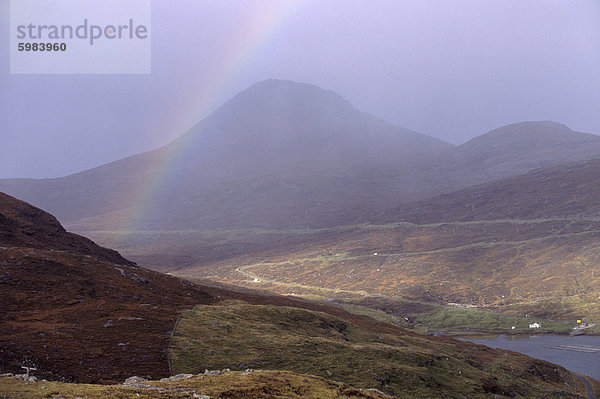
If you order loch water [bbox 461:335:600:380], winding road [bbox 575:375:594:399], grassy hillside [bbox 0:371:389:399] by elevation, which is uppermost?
grassy hillside [bbox 0:371:389:399]

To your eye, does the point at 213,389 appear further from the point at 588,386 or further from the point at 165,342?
the point at 588,386

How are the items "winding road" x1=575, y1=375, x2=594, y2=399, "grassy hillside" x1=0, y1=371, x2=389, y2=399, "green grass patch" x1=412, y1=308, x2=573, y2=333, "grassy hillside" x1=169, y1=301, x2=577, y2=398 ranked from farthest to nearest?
"green grass patch" x1=412, y1=308, x2=573, y2=333 < "winding road" x1=575, y1=375, x2=594, y2=399 < "grassy hillside" x1=169, y1=301, x2=577, y2=398 < "grassy hillside" x1=0, y1=371, x2=389, y2=399

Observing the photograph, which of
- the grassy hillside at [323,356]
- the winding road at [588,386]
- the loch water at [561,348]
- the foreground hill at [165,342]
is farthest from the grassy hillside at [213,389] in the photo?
the loch water at [561,348]

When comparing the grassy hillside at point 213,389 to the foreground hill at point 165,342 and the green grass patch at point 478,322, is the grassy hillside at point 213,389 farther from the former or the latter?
the green grass patch at point 478,322

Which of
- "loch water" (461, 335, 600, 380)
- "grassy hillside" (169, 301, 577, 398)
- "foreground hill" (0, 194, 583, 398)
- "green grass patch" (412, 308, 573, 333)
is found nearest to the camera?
"foreground hill" (0, 194, 583, 398)

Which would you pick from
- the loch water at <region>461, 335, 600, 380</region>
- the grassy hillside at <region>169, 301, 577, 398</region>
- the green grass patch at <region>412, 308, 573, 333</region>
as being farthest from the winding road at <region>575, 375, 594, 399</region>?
the green grass patch at <region>412, 308, 573, 333</region>

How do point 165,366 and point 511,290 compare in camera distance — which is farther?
point 511,290

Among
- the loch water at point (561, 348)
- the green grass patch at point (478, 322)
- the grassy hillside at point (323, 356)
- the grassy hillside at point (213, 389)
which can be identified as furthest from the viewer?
the green grass patch at point (478, 322)

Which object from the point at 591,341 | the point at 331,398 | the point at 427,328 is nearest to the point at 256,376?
the point at 331,398

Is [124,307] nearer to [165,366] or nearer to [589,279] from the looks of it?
[165,366]

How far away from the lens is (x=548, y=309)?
148 metres

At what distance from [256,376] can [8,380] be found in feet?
54.1

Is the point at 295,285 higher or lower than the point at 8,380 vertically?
lower

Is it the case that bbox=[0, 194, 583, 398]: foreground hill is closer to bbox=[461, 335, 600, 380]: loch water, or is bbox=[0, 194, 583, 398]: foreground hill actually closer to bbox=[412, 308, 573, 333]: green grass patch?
bbox=[461, 335, 600, 380]: loch water
